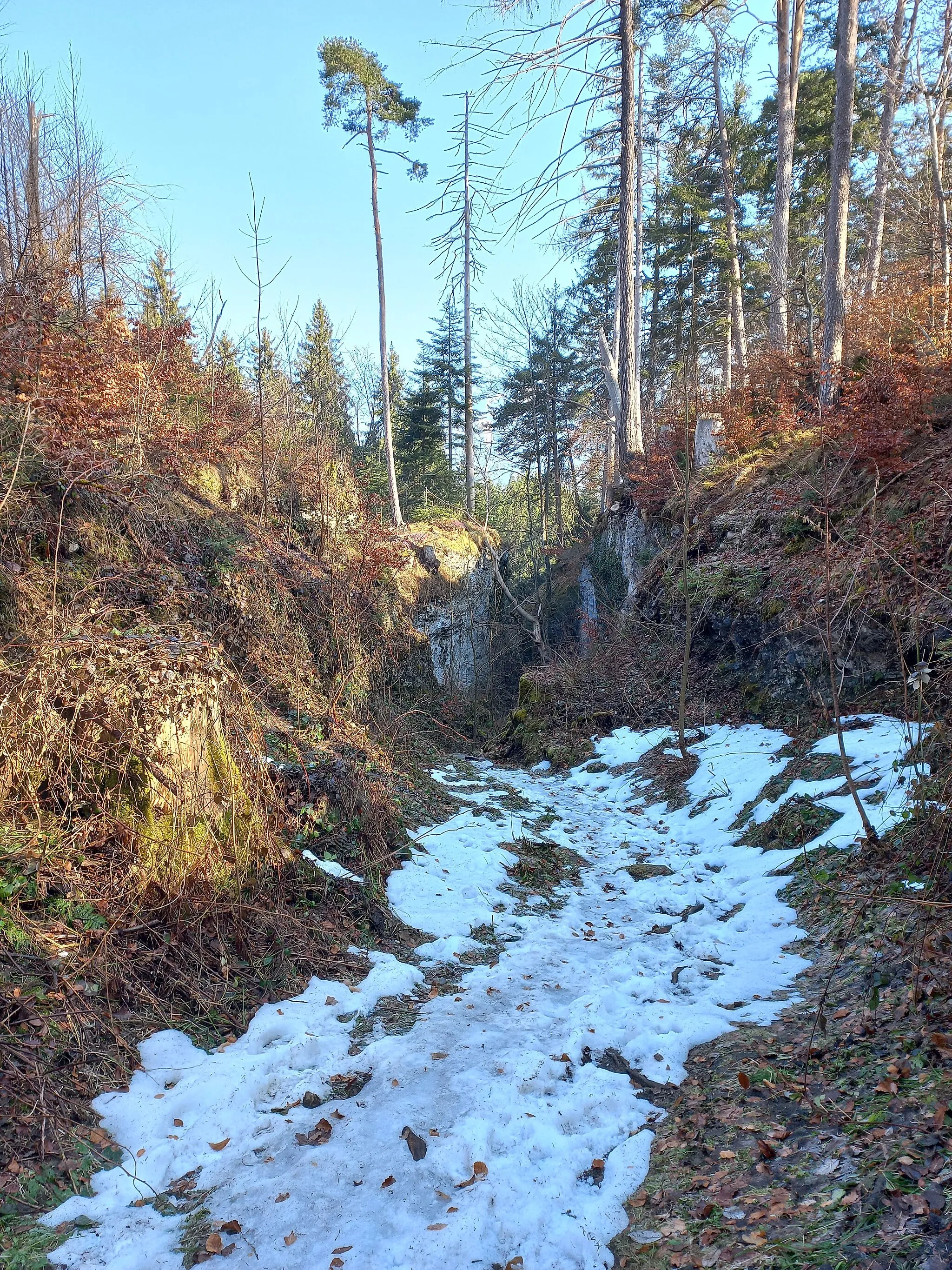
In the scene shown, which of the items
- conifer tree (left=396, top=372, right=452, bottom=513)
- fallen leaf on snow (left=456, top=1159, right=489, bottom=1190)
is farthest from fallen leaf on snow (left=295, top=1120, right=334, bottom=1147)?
conifer tree (left=396, top=372, right=452, bottom=513)

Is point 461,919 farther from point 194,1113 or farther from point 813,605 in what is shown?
point 813,605

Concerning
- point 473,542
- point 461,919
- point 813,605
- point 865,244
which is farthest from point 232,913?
point 865,244

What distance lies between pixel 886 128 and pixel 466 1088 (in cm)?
2199

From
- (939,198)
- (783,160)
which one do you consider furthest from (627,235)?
(939,198)

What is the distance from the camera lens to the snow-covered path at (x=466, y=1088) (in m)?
2.40

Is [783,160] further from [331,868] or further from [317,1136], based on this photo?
[317,1136]

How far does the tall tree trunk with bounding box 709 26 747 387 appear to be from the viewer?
1781cm

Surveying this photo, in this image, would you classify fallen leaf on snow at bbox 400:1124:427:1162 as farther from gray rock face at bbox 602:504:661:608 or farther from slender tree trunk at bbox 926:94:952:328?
slender tree trunk at bbox 926:94:952:328

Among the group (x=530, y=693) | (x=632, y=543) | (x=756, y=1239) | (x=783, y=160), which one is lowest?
(x=756, y=1239)

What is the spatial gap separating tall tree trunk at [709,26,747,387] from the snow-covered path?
15578 mm

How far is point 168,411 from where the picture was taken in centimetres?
973

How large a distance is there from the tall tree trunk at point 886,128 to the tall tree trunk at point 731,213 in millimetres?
3162

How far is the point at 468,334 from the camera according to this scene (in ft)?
75.6

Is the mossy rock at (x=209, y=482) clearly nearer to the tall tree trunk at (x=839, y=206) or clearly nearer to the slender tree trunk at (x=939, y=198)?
the tall tree trunk at (x=839, y=206)
